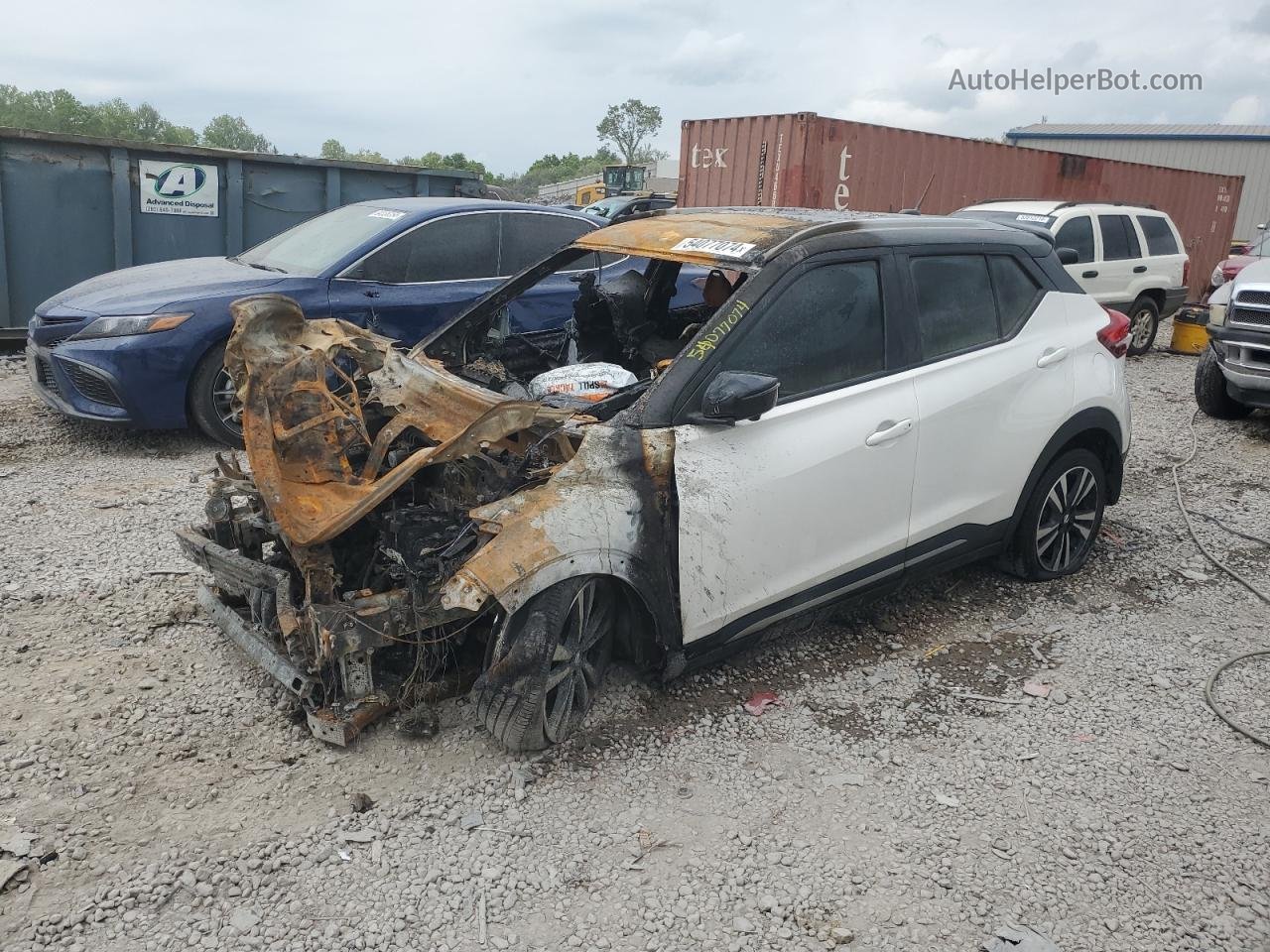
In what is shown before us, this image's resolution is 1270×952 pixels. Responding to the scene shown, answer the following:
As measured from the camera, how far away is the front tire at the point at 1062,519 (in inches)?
182

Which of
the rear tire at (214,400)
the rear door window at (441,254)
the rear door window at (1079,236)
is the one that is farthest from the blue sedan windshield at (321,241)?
the rear door window at (1079,236)

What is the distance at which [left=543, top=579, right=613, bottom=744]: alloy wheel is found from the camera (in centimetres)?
324

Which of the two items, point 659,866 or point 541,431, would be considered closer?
point 659,866

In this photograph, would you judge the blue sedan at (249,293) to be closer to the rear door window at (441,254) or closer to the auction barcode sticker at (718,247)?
the rear door window at (441,254)

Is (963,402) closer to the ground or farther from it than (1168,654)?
farther from it

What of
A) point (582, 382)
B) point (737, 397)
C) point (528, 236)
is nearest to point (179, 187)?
point (528, 236)

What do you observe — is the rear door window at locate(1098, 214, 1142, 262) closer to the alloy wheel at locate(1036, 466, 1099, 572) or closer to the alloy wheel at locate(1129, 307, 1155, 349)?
the alloy wheel at locate(1129, 307, 1155, 349)

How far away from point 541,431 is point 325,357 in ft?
2.74

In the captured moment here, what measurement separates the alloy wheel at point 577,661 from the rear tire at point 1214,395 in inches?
291

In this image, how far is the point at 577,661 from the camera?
3.31 m

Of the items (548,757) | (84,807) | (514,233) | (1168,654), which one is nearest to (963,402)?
(1168,654)

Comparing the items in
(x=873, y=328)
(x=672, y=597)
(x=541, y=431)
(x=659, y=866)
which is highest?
(x=873, y=328)

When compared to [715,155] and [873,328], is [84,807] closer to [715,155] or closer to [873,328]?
[873,328]

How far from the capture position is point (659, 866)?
9.38 ft
